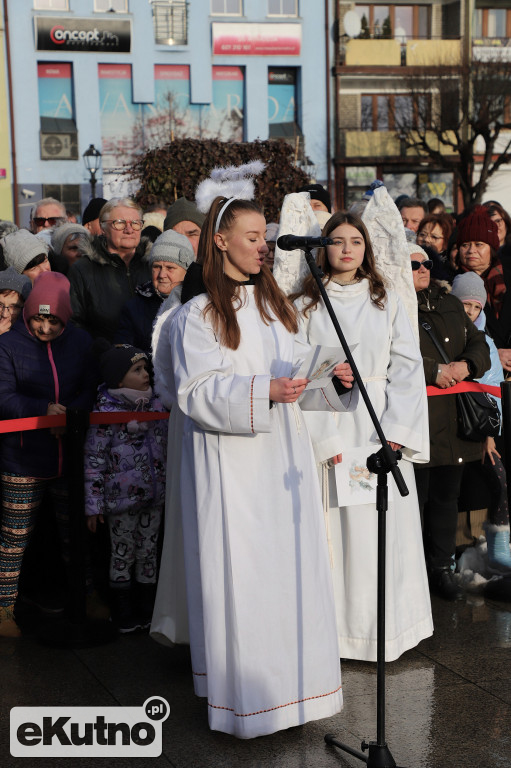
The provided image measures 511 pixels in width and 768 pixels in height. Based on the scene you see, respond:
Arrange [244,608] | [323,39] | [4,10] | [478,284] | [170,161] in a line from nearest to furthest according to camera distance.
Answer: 1. [244,608]
2. [478,284]
3. [170,161]
4. [4,10]
5. [323,39]

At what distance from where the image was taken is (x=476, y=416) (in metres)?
6.05

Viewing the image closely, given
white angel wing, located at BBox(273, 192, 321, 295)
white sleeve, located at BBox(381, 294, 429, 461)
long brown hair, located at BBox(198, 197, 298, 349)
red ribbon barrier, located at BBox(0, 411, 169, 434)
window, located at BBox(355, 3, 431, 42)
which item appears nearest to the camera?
long brown hair, located at BBox(198, 197, 298, 349)

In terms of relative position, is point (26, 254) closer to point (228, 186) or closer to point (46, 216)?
point (46, 216)

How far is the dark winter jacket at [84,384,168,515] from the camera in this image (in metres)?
5.50

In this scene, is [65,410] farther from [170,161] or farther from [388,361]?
[170,161]

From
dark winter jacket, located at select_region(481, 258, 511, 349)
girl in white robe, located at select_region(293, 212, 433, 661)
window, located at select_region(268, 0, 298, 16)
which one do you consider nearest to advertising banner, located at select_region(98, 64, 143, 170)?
window, located at select_region(268, 0, 298, 16)

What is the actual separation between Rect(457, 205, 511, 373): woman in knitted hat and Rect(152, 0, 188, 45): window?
28426mm

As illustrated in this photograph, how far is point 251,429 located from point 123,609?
2.13 m

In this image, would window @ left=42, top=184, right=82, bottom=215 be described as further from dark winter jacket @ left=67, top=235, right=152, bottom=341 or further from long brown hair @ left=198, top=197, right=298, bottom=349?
long brown hair @ left=198, top=197, right=298, bottom=349

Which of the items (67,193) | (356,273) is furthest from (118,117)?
(356,273)

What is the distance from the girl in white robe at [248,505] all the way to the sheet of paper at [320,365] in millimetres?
75

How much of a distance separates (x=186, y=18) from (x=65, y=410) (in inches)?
1193

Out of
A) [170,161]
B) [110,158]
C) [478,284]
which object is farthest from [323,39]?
[478,284]

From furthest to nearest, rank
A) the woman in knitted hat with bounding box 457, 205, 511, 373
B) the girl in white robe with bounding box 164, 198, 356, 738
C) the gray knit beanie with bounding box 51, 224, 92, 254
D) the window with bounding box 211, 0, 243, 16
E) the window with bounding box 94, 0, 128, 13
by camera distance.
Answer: the window with bounding box 211, 0, 243, 16 < the window with bounding box 94, 0, 128, 13 < the gray knit beanie with bounding box 51, 224, 92, 254 < the woman in knitted hat with bounding box 457, 205, 511, 373 < the girl in white robe with bounding box 164, 198, 356, 738
